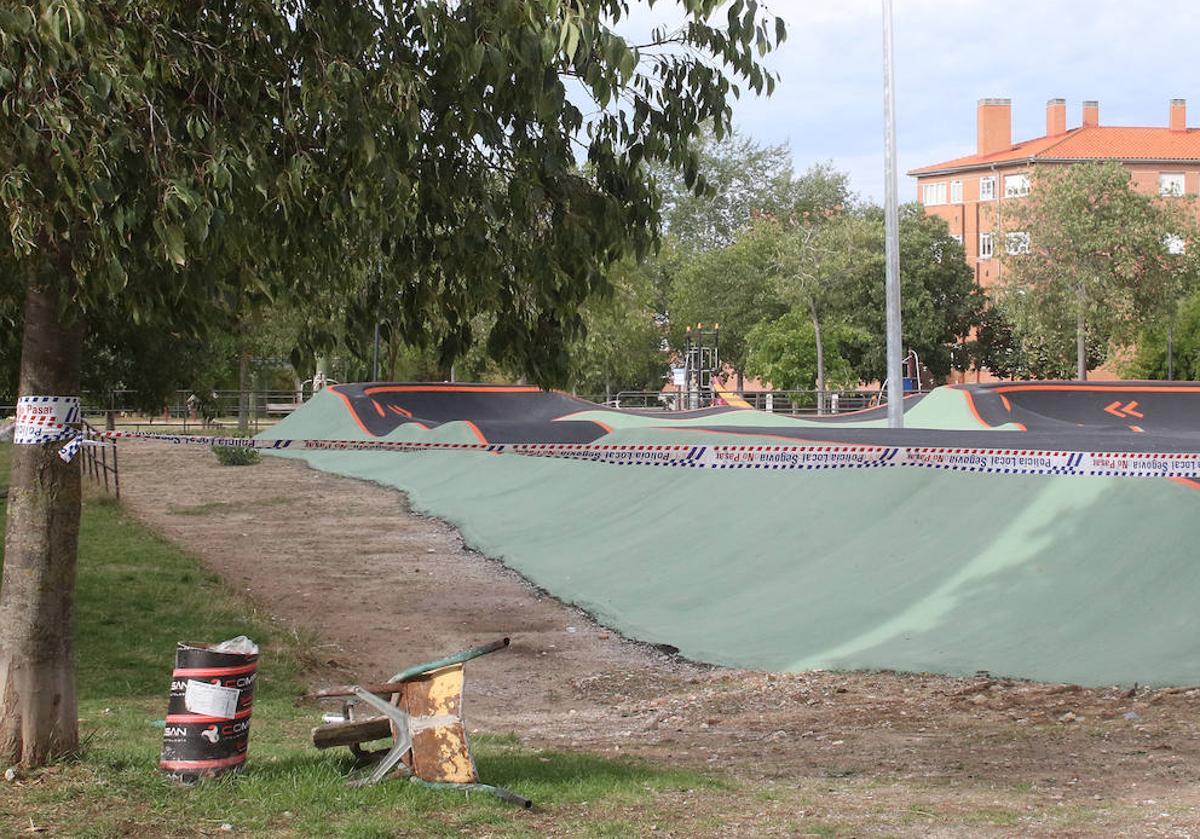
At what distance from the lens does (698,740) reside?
7727 millimetres

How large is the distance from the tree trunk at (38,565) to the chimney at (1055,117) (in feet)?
304

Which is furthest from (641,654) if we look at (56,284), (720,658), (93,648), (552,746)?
(56,284)

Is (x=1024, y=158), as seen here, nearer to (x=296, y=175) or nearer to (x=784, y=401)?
(x=784, y=401)

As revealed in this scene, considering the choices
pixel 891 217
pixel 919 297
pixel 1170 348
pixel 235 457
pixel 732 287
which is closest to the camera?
pixel 891 217

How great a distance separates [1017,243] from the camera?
51.8m

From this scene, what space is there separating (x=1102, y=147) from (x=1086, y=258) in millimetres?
41350

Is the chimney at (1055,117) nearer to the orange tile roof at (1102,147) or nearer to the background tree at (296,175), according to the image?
the orange tile roof at (1102,147)

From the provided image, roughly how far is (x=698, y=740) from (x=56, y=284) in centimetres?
455

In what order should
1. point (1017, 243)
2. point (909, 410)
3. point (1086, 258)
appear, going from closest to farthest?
point (909, 410) < point (1086, 258) < point (1017, 243)

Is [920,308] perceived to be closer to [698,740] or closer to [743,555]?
[743,555]

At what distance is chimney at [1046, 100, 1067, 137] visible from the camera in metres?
89.6

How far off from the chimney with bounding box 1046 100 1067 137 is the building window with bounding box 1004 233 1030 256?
138ft

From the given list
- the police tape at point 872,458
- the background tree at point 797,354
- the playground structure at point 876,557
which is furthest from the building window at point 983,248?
the police tape at point 872,458

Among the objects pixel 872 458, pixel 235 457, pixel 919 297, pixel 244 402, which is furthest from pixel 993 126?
pixel 872 458
